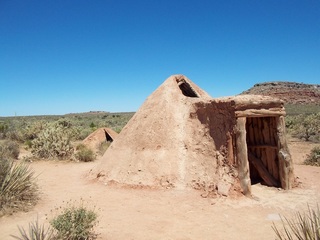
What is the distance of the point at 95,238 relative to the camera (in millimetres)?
5016

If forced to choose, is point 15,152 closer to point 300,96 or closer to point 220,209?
point 220,209

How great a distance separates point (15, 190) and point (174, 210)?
3.55m

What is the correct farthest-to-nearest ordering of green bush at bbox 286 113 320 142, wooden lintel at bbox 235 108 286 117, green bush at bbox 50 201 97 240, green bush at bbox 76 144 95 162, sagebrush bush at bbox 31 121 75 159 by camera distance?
green bush at bbox 286 113 320 142
sagebrush bush at bbox 31 121 75 159
green bush at bbox 76 144 95 162
wooden lintel at bbox 235 108 286 117
green bush at bbox 50 201 97 240

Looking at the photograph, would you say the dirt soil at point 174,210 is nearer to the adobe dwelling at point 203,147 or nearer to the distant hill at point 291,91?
the adobe dwelling at point 203,147

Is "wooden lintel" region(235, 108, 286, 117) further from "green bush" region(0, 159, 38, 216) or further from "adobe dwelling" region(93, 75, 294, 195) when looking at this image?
"green bush" region(0, 159, 38, 216)

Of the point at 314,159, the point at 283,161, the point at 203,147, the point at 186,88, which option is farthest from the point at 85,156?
the point at 314,159

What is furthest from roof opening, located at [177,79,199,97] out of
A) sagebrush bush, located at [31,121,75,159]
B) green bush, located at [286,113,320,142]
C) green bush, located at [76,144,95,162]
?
green bush, located at [286,113,320,142]

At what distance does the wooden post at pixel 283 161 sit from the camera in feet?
25.2

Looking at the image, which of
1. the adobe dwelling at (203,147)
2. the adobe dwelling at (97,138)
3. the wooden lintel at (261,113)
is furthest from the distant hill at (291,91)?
the wooden lintel at (261,113)

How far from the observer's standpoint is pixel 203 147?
8016 millimetres

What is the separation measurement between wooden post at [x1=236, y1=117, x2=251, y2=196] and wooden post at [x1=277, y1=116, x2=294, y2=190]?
1.16 meters

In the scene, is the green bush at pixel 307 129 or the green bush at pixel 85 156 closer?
the green bush at pixel 85 156

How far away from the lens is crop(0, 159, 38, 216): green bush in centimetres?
621

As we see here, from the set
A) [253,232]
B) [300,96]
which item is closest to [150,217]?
[253,232]
